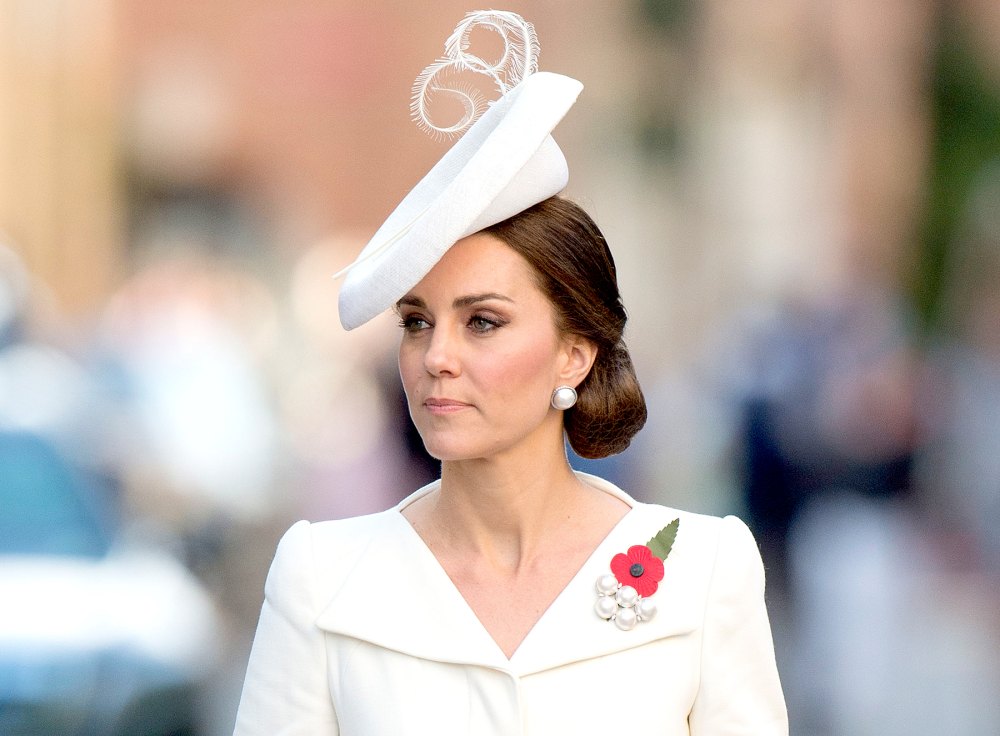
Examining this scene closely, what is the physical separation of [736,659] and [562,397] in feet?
1.84

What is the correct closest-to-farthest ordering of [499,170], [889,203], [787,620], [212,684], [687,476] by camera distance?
[499,170], [212,684], [787,620], [687,476], [889,203]


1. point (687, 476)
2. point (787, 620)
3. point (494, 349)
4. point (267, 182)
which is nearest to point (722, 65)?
point (267, 182)

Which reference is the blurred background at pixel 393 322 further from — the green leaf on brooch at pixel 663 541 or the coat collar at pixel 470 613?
the green leaf on brooch at pixel 663 541

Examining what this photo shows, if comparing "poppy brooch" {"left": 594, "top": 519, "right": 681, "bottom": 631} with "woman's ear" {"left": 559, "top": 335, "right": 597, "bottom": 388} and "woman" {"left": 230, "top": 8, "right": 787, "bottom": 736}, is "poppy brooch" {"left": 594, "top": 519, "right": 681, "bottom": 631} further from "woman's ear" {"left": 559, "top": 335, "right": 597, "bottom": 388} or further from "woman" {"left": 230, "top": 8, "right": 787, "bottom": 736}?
"woman's ear" {"left": 559, "top": 335, "right": 597, "bottom": 388}

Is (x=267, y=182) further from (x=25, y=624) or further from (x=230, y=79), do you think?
(x=25, y=624)

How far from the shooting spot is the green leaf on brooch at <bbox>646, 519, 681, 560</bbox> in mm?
2934

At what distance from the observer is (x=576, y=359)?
118 inches

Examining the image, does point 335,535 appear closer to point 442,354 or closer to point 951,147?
point 442,354

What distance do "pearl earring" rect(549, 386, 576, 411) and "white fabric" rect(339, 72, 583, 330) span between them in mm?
347

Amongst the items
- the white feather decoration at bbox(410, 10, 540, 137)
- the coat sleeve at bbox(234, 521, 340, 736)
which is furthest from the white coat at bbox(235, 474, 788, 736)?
the white feather decoration at bbox(410, 10, 540, 137)

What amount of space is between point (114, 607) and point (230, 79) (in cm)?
865

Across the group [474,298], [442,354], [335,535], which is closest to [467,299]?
[474,298]

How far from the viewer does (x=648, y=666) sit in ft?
9.29

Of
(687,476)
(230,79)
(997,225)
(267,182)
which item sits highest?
(230,79)
